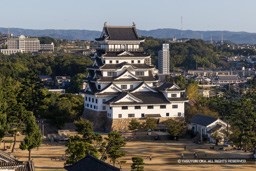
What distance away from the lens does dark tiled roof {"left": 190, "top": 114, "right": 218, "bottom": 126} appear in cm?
5987

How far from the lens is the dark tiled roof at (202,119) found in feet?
196

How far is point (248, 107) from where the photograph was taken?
56250mm

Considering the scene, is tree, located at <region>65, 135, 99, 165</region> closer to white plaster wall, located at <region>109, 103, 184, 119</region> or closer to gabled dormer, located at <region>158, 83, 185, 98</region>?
white plaster wall, located at <region>109, 103, 184, 119</region>

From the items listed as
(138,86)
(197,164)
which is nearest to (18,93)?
(138,86)

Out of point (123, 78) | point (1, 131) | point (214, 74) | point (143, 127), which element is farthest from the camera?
point (214, 74)

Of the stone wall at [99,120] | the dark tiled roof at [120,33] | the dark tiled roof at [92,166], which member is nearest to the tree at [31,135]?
the dark tiled roof at [92,166]

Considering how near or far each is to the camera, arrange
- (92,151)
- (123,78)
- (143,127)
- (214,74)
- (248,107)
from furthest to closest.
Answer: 1. (214,74)
2. (123,78)
3. (143,127)
4. (248,107)
5. (92,151)

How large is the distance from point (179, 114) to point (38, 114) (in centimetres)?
1726

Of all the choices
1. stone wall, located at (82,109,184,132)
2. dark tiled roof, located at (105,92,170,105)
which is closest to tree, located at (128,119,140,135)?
stone wall, located at (82,109,184,132)

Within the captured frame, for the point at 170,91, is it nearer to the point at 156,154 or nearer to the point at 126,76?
the point at 126,76

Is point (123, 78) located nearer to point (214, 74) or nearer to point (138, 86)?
point (138, 86)

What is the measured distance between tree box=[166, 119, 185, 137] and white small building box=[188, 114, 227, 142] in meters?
1.74

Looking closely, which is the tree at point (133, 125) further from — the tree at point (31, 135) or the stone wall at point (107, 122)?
the tree at point (31, 135)

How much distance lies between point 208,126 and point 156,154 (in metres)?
9.21
